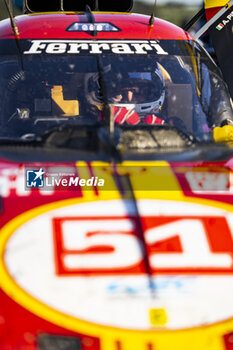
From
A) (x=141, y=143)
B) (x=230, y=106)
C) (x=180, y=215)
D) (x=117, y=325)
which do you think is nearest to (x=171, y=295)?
(x=117, y=325)

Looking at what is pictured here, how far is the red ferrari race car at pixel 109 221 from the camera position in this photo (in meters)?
1.86

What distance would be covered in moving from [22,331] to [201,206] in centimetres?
83

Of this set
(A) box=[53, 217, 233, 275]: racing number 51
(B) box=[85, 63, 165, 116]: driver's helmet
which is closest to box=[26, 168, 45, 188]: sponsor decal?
(A) box=[53, 217, 233, 275]: racing number 51

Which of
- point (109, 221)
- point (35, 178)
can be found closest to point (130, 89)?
point (35, 178)

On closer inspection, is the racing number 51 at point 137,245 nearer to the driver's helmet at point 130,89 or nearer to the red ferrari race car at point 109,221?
the red ferrari race car at point 109,221

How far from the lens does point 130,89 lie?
342 centimetres

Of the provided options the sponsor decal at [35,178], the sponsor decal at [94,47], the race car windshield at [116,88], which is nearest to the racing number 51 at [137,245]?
the sponsor decal at [35,178]

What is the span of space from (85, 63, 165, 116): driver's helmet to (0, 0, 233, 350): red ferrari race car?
11mm

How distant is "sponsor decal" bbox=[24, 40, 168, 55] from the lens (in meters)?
3.33

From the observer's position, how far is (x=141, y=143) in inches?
102

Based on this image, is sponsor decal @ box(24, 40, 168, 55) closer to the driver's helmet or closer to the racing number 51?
the driver's helmet

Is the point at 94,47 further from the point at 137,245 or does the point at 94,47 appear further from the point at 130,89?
the point at 137,245

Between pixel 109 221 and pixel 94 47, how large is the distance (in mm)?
1507

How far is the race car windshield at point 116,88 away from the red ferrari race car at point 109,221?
0.04 feet
